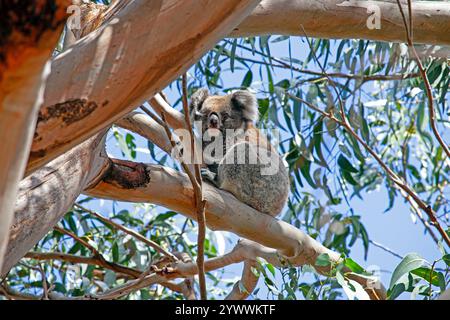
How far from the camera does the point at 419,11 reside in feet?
8.36

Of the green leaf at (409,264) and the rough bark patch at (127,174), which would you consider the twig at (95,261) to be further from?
the green leaf at (409,264)

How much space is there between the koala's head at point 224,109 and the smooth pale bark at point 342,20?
168cm

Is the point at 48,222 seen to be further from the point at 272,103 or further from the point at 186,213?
the point at 272,103

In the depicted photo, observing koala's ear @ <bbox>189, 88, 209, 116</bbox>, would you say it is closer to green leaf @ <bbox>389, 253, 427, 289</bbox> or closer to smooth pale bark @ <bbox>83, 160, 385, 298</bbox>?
smooth pale bark @ <bbox>83, 160, 385, 298</bbox>

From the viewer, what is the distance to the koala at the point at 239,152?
3.78 metres

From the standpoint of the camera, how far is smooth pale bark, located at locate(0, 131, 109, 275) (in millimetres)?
1723

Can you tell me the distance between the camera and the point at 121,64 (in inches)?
50.3

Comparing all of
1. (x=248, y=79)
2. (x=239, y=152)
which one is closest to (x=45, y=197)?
(x=248, y=79)

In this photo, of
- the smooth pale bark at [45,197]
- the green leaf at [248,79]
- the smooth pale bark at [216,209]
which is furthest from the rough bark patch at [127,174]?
the green leaf at [248,79]

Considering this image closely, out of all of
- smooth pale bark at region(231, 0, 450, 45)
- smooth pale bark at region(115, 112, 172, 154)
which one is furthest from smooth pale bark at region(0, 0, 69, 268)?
smooth pale bark at region(115, 112, 172, 154)

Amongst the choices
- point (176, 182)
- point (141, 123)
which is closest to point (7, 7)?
point (176, 182)

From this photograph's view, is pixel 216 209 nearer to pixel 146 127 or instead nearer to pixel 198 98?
pixel 146 127

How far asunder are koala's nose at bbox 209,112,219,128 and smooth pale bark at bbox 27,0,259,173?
295cm

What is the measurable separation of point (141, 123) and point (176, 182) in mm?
524
